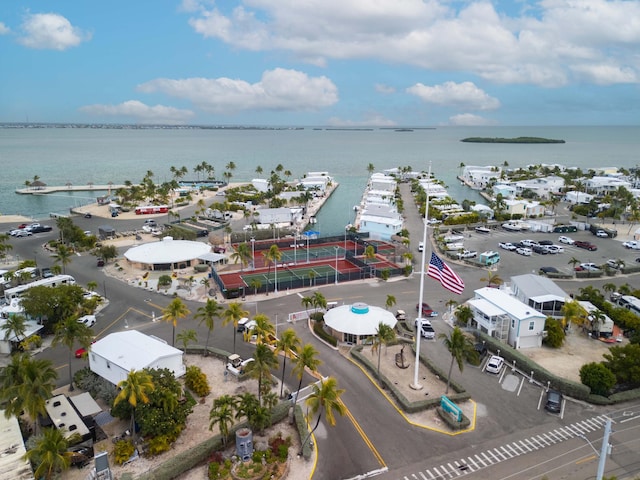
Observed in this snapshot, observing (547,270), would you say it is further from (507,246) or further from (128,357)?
(128,357)

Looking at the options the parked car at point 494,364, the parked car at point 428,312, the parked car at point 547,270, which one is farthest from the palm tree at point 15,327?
the parked car at point 547,270

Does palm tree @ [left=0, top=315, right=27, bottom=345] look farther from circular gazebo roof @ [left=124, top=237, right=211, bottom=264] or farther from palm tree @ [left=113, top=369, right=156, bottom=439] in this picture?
circular gazebo roof @ [left=124, top=237, right=211, bottom=264]

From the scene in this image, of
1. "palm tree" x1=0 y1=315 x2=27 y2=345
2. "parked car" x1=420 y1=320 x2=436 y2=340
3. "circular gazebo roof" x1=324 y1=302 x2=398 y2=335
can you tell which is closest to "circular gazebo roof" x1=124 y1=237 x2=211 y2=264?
"palm tree" x1=0 y1=315 x2=27 y2=345

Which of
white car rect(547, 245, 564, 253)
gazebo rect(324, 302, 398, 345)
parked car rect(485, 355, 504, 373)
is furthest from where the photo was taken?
white car rect(547, 245, 564, 253)

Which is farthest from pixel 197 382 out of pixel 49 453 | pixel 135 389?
pixel 49 453

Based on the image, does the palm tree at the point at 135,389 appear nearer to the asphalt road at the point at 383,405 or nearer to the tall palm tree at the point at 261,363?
the tall palm tree at the point at 261,363

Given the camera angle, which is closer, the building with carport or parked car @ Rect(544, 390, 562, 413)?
parked car @ Rect(544, 390, 562, 413)
